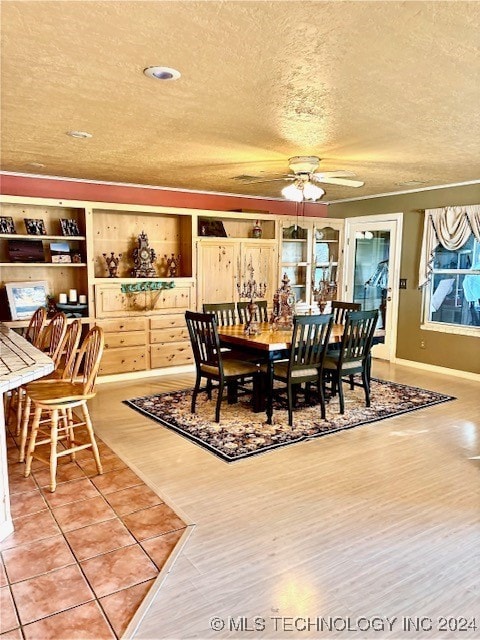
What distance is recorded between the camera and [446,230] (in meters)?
5.91

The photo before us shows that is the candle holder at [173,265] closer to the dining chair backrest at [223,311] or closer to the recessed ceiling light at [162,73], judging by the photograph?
the dining chair backrest at [223,311]

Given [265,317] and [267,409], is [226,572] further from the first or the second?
[265,317]

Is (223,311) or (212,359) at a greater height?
(223,311)

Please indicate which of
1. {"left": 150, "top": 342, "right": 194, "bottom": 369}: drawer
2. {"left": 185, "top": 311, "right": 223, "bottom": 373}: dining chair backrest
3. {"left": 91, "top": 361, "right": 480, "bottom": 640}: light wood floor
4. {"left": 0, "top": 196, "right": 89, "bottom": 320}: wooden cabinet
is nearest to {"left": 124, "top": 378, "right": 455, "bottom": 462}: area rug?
{"left": 91, "top": 361, "right": 480, "bottom": 640}: light wood floor

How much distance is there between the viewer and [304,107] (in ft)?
9.42

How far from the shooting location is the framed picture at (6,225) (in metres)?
4.95

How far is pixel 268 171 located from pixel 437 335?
3.18m

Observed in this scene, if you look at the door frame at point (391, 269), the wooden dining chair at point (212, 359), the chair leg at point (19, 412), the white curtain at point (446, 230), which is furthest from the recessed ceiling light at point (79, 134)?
the door frame at point (391, 269)

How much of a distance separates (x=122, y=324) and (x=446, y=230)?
424 cm

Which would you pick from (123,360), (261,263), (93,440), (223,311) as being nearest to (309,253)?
(261,263)

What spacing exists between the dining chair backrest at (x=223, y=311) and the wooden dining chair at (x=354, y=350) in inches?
48.5

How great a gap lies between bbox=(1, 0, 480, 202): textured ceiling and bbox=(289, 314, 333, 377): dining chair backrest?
57.3 inches

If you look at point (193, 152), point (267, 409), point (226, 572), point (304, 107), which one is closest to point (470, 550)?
point (226, 572)

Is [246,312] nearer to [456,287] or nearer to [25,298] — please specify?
[25,298]
